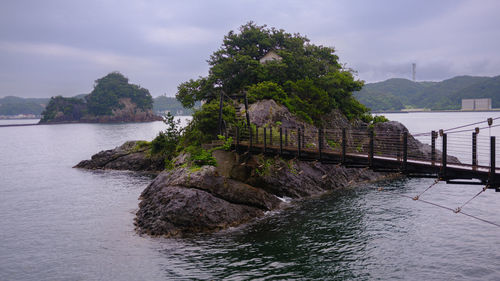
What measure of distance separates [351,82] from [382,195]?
20593mm

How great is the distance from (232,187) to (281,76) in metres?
21.7

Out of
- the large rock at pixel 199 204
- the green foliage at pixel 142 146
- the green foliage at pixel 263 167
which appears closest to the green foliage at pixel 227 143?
the green foliage at pixel 263 167

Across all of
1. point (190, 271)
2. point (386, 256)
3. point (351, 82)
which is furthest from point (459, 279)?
point (351, 82)

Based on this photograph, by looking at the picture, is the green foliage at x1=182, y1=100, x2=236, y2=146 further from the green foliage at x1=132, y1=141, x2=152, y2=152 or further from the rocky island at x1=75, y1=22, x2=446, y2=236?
the green foliage at x1=132, y1=141, x2=152, y2=152

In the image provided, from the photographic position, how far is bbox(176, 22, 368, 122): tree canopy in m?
39.2

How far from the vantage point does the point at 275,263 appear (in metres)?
15.7

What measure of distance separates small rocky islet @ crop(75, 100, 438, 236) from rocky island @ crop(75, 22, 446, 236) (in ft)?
0.21

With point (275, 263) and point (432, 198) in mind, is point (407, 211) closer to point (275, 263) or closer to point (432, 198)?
point (432, 198)

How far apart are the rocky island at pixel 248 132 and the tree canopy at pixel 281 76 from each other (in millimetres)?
125

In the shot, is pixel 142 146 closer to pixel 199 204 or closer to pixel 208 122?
pixel 208 122

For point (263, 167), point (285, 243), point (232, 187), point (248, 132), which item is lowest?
point (285, 243)

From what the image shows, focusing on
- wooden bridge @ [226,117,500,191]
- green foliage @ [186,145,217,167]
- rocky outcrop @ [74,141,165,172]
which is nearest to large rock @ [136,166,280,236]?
green foliage @ [186,145,217,167]

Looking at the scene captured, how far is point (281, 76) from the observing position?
4156cm

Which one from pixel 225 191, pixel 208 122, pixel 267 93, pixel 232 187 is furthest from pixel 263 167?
pixel 267 93
